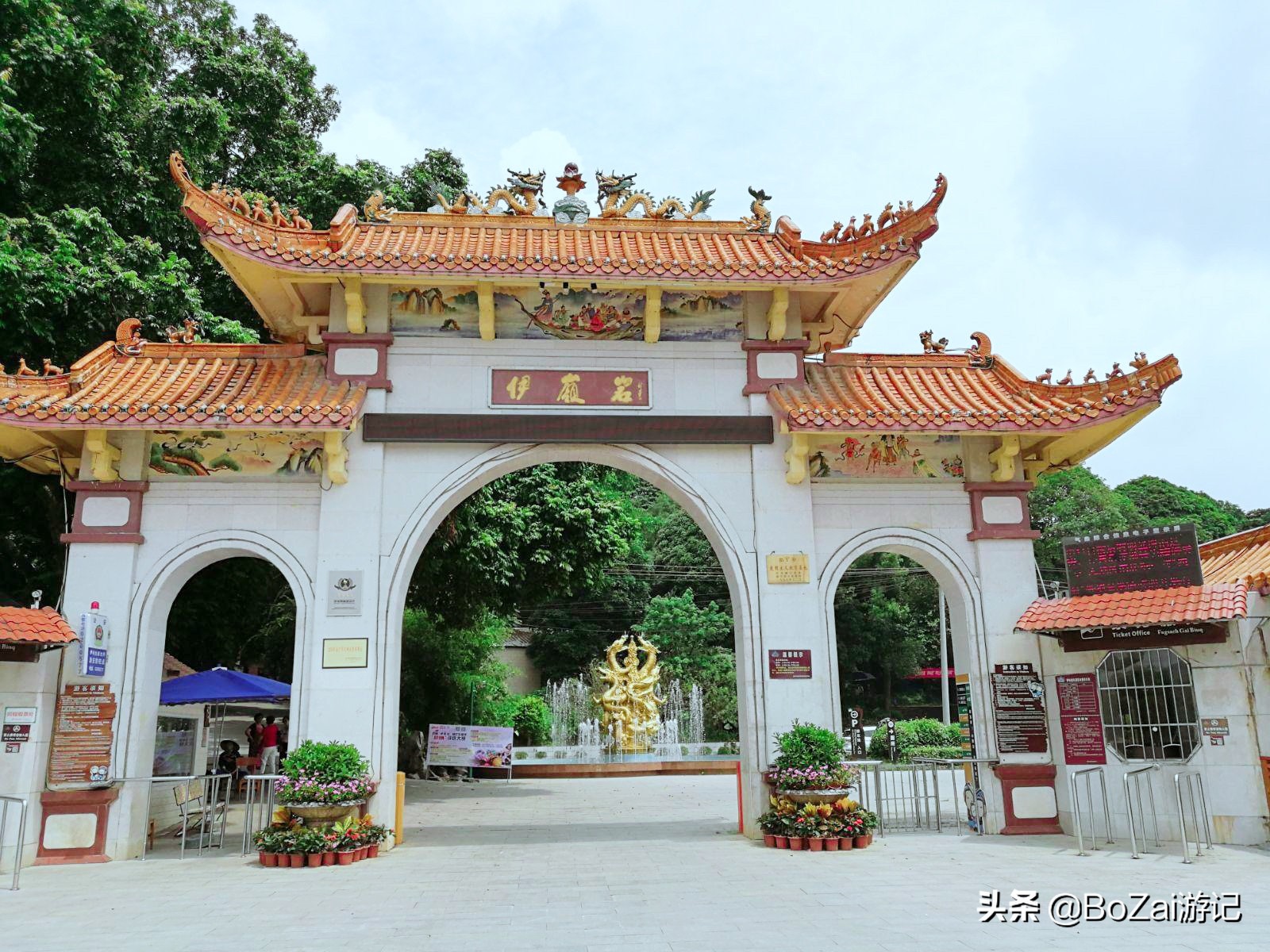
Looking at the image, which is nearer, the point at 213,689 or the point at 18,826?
the point at 18,826

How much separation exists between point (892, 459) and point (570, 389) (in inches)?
134

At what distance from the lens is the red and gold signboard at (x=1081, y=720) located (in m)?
8.63

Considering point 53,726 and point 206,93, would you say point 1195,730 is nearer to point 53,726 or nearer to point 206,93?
point 53,726

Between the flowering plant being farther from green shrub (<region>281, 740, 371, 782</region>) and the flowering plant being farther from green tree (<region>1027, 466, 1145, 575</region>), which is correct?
green tree (<region>1027, 466, 1145, 575</region>)

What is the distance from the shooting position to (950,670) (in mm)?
40469

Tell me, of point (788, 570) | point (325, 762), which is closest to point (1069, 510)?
point (788, 570)

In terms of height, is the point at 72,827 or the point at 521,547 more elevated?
the point at 521,547

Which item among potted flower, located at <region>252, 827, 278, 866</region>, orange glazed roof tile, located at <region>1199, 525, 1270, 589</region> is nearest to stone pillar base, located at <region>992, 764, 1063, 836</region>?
orange glazed roof tile, located at <region>1199, 525, 1270, 589</region>

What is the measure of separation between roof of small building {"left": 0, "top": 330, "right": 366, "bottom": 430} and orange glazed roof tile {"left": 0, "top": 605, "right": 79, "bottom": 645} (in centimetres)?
163

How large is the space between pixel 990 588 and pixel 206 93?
16006 millimetres

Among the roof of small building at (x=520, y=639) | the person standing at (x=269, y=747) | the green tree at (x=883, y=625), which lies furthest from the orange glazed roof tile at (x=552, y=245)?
the green tree at (x=883, y=625)

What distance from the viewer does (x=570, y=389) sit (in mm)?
9461

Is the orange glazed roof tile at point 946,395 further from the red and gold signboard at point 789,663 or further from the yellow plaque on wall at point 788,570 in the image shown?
A: the red and gold signboard at point 789,663

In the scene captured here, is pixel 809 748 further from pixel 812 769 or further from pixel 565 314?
pixel 565 314
